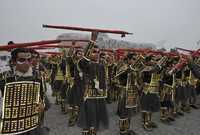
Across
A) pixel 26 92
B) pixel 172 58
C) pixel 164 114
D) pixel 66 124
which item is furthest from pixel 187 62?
pixel 26 92

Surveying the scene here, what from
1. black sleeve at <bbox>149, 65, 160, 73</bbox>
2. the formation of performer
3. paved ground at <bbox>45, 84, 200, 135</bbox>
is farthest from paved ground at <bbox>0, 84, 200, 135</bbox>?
the formation of performer

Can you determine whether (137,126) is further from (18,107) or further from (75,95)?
(18,107)

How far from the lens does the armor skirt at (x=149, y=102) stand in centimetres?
707

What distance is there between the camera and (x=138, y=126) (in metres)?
7.34

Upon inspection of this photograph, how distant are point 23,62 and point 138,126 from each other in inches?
191

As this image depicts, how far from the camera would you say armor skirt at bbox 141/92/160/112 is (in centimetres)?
707

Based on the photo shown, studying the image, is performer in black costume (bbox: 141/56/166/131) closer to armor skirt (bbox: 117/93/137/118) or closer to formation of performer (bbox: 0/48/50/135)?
armor skirt (bbox: 117/93/137/118)

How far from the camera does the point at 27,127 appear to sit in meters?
3.31

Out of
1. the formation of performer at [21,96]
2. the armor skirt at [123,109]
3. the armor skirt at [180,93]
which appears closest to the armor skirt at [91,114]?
the armor skirt at [123,109]

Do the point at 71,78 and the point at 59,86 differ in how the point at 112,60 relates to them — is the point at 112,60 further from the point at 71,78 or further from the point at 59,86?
the point at 71,78

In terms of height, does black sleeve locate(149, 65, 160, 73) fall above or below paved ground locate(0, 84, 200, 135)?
above

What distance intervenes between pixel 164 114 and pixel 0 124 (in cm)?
565

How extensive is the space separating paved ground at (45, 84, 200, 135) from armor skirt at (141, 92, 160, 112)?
582mm

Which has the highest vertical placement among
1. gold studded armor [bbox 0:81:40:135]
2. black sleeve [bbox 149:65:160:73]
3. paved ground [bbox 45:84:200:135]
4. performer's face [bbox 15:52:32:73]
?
performer's face [bbox 15:52:32:73]
